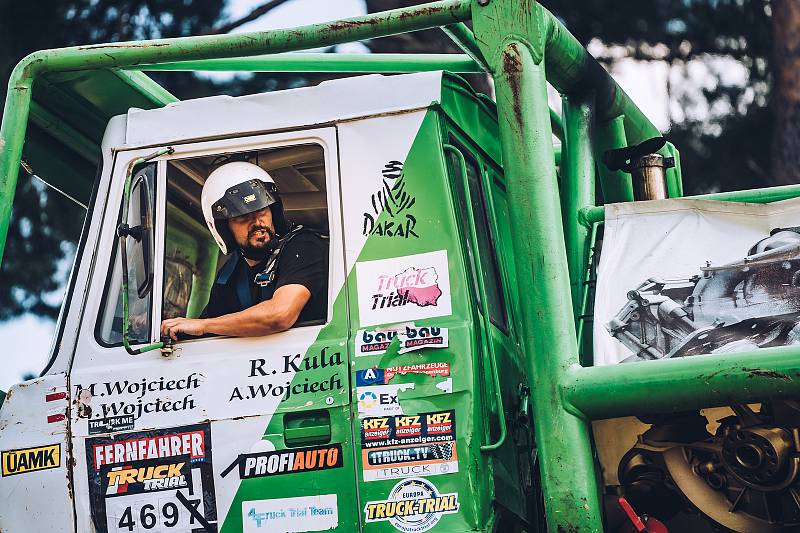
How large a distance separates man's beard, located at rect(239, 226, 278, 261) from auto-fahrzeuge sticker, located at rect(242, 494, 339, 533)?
108cm

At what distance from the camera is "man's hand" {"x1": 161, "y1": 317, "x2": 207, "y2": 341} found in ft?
13.8

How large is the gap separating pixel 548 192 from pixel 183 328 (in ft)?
4.58

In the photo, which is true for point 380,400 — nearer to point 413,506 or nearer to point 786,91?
point 413,506

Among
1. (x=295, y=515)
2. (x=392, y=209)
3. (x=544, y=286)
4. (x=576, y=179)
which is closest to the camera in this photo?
(x=544, y=286)

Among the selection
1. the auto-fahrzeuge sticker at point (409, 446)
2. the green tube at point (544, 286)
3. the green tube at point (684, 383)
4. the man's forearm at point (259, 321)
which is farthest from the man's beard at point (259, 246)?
the green tube at point (684, 383)

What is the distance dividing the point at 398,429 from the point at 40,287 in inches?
336

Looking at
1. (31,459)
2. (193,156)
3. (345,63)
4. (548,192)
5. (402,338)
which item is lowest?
(31,459)

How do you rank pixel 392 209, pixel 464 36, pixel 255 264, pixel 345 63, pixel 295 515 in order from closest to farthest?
pixel 295 515 → pixel 392 209 → pixel 464 36 → pixel 255 264 → pixel 345 63

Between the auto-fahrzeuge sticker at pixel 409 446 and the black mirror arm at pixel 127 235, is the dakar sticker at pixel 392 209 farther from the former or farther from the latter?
the black mirror arm at pixel 127 235

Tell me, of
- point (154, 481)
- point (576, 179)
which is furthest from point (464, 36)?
point (154, 481)

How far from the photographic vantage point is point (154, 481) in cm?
405

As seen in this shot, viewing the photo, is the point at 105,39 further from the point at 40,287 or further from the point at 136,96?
the point at 136,96

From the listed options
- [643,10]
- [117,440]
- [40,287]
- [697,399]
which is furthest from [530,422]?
[40,287]

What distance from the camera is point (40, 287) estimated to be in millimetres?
11617
